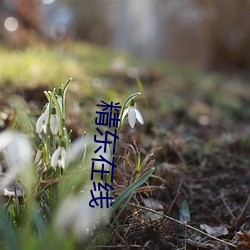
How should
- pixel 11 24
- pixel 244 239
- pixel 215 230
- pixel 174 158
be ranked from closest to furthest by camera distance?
pixel 244 239 → pixel 215 230 → pixel 174 158 → pixel 11 24

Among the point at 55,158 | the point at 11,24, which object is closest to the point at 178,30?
the point at 11,24

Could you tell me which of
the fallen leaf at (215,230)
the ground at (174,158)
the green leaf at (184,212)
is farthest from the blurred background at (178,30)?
the fallen leaf at (215,230)

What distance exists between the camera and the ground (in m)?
1.38

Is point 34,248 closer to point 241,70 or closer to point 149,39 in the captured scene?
point 241,70

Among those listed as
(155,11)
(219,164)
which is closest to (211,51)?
(155,11)

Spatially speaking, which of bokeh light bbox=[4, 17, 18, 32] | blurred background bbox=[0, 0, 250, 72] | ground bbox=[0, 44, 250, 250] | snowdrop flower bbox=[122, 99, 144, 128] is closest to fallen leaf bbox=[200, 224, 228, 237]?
ground bbox=[0, 44, 250, 250]

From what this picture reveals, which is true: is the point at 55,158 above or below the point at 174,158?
above

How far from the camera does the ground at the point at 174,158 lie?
1.38 metres

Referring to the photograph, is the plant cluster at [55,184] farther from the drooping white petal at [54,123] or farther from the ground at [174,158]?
the ground at [174,158]

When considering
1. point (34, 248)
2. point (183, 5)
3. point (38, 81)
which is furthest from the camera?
point (183, 5)

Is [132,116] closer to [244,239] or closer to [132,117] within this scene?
[132,117]

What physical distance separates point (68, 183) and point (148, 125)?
59.8 inches

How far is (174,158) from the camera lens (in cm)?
222

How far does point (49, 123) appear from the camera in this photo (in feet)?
4.01
